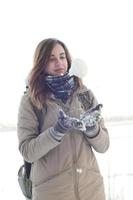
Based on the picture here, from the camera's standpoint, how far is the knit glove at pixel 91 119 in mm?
958

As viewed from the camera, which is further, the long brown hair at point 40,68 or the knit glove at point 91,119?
the long brown hair at point 40,68

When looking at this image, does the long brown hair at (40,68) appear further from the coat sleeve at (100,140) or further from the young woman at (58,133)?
the coat sleeve at (100,140)

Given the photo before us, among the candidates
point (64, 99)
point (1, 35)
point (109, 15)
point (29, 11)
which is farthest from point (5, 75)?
point (64, 99)

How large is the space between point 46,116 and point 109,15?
2.18m

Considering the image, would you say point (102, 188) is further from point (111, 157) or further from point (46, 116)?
point (111, 157)

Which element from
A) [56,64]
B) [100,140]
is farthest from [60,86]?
[100,140]

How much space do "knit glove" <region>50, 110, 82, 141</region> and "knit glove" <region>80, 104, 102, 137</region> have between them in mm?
23

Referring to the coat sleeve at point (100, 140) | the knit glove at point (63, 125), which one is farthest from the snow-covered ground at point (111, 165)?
the knit glove at point (63, 125)

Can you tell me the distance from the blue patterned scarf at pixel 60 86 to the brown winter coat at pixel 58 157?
3 centimetres

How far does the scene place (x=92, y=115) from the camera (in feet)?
3.16

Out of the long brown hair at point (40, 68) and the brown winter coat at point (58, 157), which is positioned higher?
the long brown hair at point (40, 68)

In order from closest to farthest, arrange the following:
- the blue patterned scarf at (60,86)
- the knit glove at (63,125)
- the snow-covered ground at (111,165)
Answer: the knit glove at (63,125), the blue patterned scarf at (60,86), the snow-covered ground at (111,165)

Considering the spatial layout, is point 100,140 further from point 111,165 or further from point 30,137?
point 111,165

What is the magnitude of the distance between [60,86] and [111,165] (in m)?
1.47
